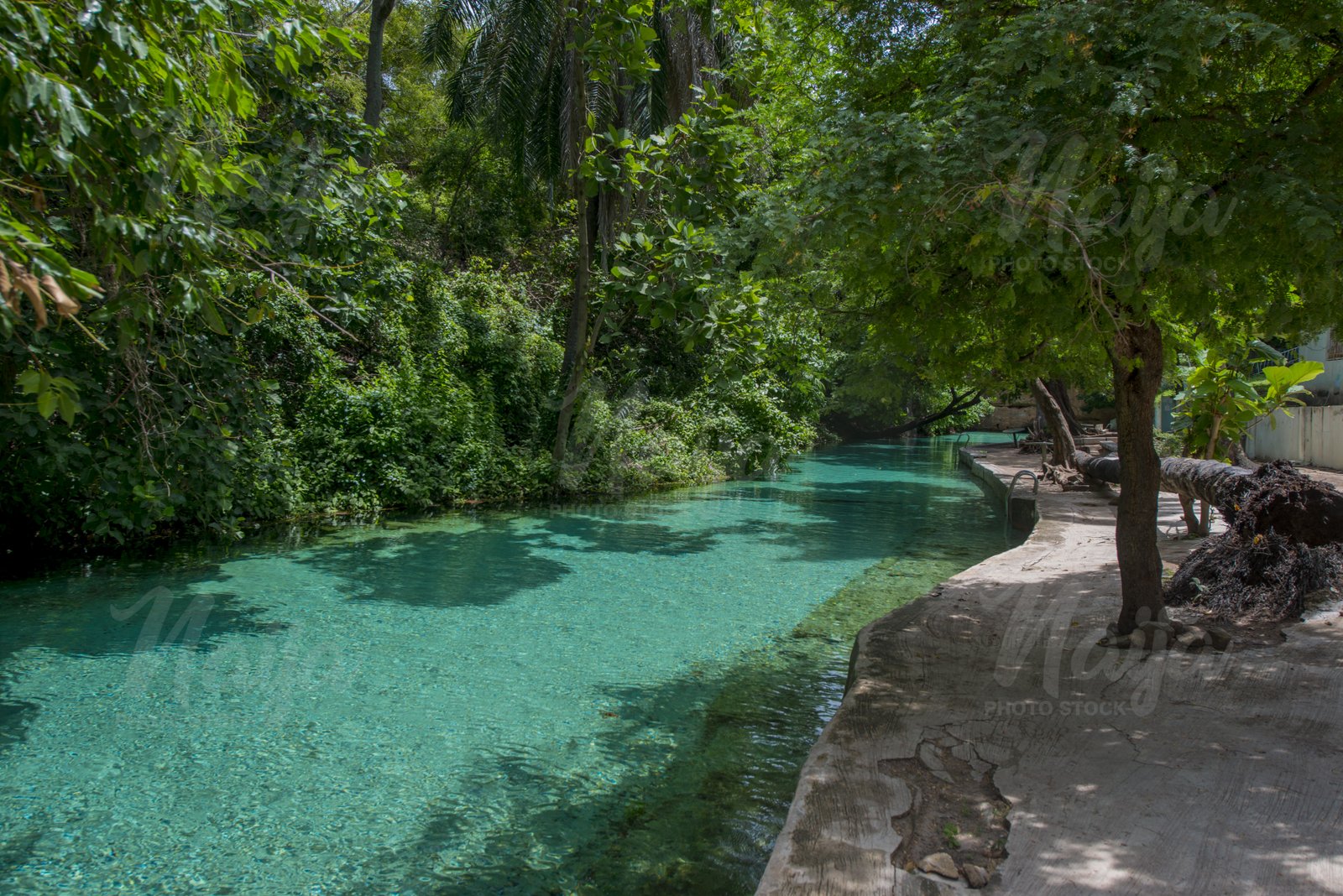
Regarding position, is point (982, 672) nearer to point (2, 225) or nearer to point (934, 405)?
point (2, 225)

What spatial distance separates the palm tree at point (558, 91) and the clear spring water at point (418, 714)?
308 inches

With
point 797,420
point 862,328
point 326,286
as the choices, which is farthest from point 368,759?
point 797,420

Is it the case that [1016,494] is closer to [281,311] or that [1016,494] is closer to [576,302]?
[576,302]

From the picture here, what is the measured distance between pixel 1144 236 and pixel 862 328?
9.12 ft

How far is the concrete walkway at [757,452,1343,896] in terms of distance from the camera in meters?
3.06

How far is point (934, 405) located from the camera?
46500 millimetres

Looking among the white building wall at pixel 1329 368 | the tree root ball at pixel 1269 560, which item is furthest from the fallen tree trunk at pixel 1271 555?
the white building wall at pixel 1329 368

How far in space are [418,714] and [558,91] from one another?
56.7 feet

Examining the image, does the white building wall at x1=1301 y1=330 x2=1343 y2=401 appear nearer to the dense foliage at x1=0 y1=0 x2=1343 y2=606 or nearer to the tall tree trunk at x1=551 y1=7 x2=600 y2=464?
the dense foliage at x1=0 y1=0 x2=1343 y2=606

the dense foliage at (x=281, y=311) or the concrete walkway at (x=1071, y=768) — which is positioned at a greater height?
the dense foliage at (x=281, y=311)

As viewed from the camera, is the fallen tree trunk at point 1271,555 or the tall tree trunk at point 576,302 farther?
the tall tree trunk at point 576,302

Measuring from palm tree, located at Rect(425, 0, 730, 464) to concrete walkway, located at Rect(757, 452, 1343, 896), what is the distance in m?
12.5

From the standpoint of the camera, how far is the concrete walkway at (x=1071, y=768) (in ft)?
10.1

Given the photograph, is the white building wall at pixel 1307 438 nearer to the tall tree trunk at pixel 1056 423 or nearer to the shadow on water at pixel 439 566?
the tall tree trunk at pixel 1056 423
